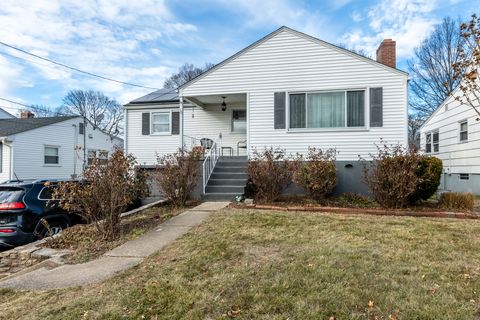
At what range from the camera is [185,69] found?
42375 millimetres

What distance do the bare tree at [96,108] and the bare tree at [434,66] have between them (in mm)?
40263

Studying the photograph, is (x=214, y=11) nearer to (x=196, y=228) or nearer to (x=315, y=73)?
(x=315, y=73)

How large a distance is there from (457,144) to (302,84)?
767cm

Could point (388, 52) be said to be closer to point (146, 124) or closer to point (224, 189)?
point (224, 189)

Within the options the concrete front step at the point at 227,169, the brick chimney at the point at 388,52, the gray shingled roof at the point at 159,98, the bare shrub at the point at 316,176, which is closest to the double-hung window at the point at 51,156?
the gray shingled roof at the point at 159,98

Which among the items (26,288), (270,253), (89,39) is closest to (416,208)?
(270,253)

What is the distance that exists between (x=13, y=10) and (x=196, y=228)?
11.0 m

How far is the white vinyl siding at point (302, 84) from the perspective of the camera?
1068 centimetres

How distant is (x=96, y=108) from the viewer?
5053cm

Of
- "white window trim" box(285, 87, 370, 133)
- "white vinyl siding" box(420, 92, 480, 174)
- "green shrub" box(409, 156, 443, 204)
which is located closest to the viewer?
"green shrub" box(409, 156, 443, 204)

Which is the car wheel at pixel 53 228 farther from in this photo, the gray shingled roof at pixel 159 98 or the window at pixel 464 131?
the window at pixel 464 131

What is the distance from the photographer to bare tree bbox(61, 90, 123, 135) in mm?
49844

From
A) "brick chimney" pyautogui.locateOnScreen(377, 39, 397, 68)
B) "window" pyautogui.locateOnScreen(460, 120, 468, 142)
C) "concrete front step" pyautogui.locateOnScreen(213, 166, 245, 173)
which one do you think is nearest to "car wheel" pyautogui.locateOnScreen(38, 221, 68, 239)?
"concrete front step" pyautogui.locateOnScreen(213, 166, 245, 173)

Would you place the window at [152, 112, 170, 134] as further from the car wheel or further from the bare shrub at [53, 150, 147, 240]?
the bare shrub at [53, 150, 147, 240]
